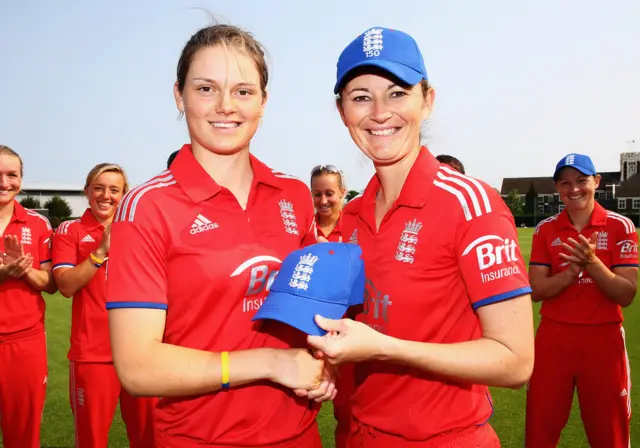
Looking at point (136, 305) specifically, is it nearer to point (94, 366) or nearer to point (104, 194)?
point (94, 366)

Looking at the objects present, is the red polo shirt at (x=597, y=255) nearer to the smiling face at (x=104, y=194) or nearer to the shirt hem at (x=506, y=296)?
the shirt hem at (x=506, y=296)

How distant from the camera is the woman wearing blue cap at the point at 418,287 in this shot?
1917 millimetres

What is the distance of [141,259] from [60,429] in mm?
5202

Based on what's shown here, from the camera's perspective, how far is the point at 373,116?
7.51 feet

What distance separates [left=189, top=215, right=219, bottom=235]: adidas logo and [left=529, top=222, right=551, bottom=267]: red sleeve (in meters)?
4.20

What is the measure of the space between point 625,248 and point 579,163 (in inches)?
36.4

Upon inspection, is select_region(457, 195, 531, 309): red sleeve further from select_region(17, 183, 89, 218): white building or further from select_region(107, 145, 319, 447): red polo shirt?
select_region(17, 183, 89, 218): white building

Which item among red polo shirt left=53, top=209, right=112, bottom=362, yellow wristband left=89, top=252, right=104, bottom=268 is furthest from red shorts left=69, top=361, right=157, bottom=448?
yellow wristband left=89, top=252, right=104, bottom=268

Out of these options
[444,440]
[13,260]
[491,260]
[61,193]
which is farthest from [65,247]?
[61,193]

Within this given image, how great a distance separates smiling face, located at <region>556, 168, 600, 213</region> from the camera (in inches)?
209

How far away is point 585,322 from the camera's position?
5.00 meters

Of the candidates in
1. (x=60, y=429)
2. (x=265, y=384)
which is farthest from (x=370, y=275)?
(x=60, y=429)

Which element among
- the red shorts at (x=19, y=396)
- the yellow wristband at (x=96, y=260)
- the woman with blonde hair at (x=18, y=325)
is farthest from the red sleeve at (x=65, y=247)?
the red shorts at (x=19, y=396)

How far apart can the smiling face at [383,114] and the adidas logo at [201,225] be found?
0.76 m
